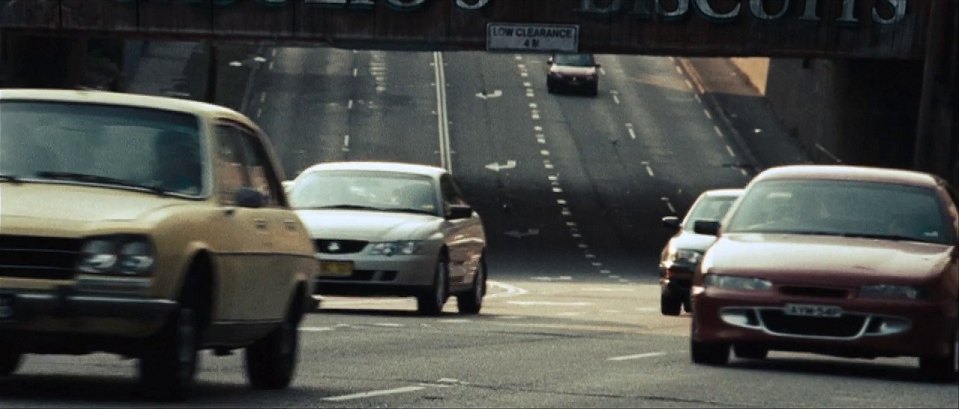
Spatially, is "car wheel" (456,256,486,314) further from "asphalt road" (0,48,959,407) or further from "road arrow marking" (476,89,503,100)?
"road arrow marking" (476,89,503,100)

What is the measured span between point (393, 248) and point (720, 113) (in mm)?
56825

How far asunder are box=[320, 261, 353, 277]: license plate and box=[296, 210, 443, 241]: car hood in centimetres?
24

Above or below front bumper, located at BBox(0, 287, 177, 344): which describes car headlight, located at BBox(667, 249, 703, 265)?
below

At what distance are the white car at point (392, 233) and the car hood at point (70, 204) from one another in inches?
405

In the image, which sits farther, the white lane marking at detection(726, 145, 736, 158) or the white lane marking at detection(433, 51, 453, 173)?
the white lane marking at detection(726, 145, 736, 158)

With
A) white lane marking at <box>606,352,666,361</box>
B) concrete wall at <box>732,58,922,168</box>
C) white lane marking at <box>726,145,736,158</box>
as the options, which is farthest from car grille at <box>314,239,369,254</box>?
white lane marking at <box>726,145,736,158</box>

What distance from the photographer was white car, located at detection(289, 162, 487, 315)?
2294 cm

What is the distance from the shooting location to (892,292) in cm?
1562

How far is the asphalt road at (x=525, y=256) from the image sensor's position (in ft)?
45.4

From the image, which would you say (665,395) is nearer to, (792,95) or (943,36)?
(943,36)

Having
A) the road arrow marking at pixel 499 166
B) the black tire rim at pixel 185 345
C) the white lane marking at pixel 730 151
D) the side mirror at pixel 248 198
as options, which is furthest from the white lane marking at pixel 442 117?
the black tire rim at pixel 185 345

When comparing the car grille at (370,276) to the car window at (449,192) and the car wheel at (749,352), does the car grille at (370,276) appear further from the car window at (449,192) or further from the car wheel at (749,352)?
the car wheel at (749,352)

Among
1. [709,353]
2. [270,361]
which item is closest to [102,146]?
[270,361]

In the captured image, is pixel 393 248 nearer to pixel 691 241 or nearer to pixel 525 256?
pixel 691 241
